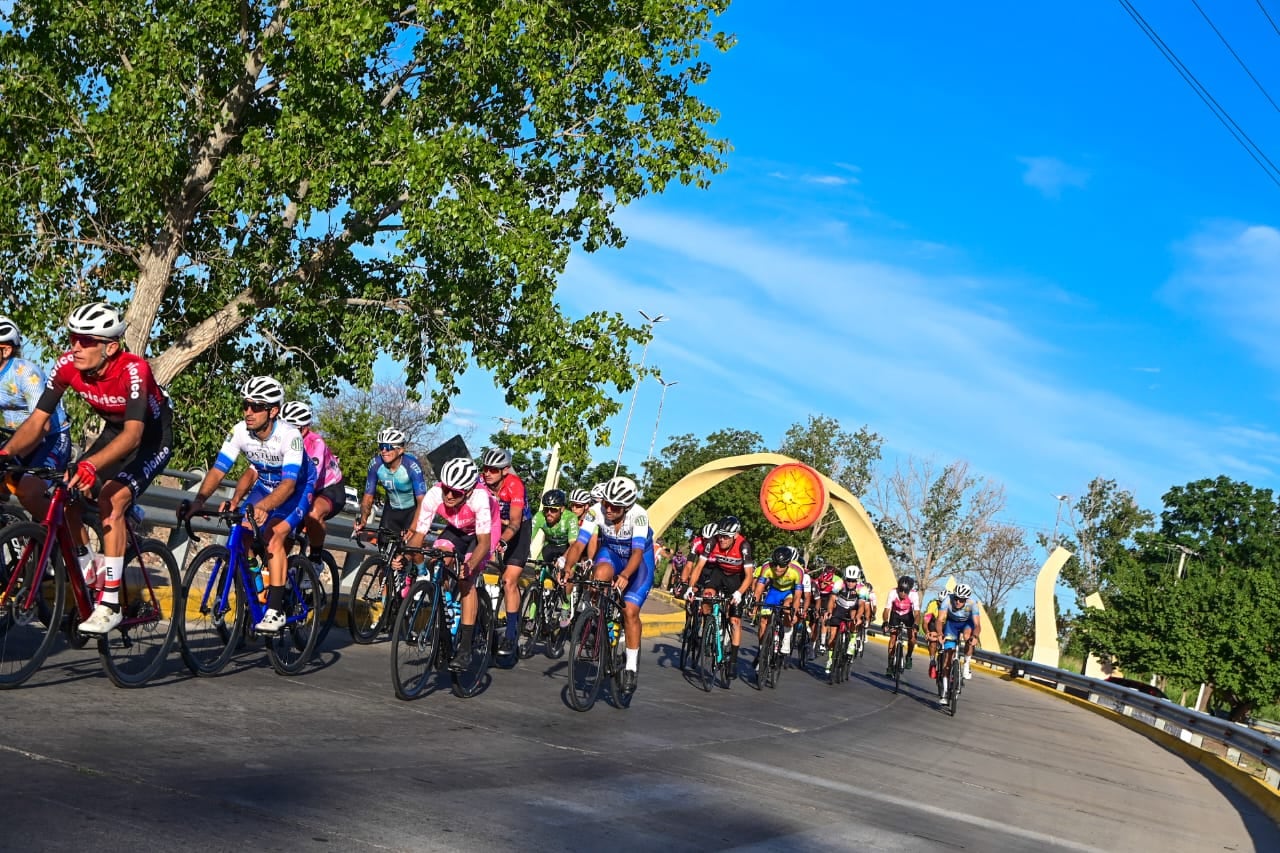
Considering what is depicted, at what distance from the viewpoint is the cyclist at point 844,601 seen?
23230 millimetres

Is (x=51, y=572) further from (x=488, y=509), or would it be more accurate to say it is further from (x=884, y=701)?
(x=884, y=701)

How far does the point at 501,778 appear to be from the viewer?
763cm

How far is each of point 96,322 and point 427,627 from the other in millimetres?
3900

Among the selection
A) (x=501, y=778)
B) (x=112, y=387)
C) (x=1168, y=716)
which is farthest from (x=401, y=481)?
(x=1168, y=716)

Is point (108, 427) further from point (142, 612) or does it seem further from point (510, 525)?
point (510, 525)

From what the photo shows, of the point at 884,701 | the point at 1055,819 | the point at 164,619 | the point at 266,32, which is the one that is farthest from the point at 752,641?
the point at 164,619

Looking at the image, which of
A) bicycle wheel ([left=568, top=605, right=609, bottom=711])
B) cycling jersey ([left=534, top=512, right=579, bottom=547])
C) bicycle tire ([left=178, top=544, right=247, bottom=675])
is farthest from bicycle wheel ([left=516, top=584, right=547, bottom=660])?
→ bicycle tire ([left=178, top=544, right=247, bottom=675])

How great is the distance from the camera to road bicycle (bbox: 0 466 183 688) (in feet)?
24.5

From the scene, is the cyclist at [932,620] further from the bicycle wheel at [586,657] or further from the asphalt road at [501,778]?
the bicycle wheel at [586,657]

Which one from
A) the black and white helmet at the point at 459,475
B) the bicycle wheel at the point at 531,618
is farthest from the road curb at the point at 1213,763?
the black and white helmet at the point at 459,475

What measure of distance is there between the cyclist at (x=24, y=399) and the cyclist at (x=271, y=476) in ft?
3.22

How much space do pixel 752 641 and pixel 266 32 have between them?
59.1 ft

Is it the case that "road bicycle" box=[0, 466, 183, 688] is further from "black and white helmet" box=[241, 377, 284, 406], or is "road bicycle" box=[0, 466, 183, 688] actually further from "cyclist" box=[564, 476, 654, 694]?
"cyclist" box=[564, 476, 654, 694]

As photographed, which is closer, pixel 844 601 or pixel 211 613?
pixel 211 613
